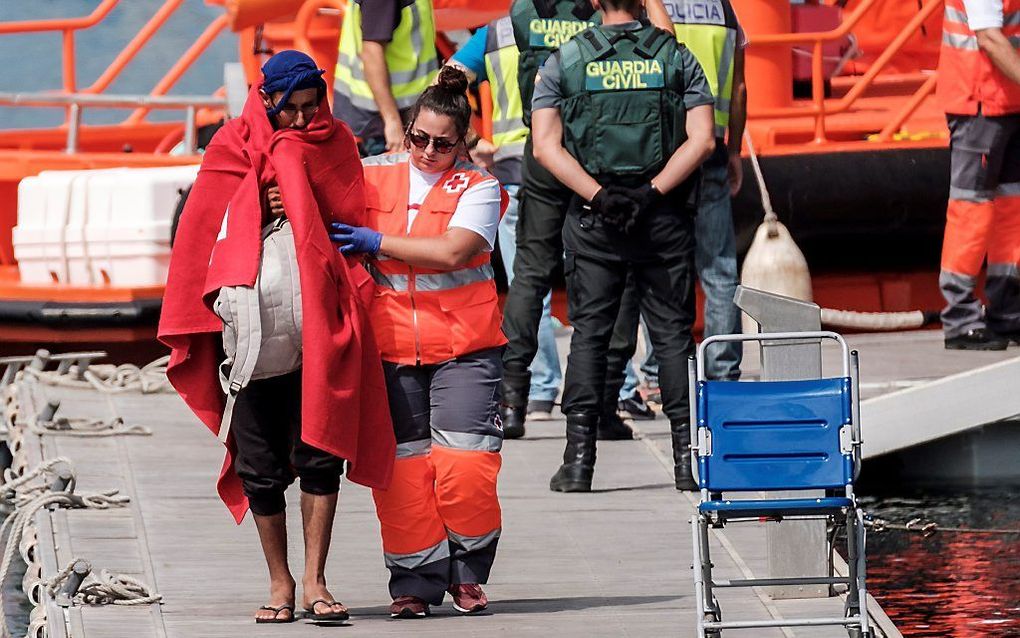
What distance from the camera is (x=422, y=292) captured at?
5.16 meters

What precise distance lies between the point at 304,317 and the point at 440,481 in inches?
23.2

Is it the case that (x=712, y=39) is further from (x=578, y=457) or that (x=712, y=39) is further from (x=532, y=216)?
(x=578, y=457)

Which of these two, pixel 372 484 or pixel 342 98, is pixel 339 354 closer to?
pixel 372 484

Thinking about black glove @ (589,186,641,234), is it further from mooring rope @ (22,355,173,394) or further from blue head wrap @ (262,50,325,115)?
mooring rope @ (22,355,173,394)

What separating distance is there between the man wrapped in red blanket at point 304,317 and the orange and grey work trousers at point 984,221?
14.0 ft

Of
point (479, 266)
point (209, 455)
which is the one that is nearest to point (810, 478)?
point (479, 266)

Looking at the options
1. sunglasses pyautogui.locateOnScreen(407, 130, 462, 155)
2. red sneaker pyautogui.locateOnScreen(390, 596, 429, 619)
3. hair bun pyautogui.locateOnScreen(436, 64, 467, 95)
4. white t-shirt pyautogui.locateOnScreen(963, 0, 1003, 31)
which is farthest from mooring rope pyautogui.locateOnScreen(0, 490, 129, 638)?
white t-shirt pyautogui.locateOnScreen(963, 0, 1003, 31)

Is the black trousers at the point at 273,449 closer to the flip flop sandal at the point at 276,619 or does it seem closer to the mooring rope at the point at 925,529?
the flip flop sandal at the point at 276,619

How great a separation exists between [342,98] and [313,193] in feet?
Answer: 9.88

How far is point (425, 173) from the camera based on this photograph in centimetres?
520

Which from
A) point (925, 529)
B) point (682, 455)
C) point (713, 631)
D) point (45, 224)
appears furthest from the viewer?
point (45, 224)

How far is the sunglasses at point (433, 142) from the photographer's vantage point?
5105mm

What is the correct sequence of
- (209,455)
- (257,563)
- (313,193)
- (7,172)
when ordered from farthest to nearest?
(7,172) → (209,455) → (257,563) → (313,193)

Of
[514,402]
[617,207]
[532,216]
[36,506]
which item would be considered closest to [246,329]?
[36,506]
